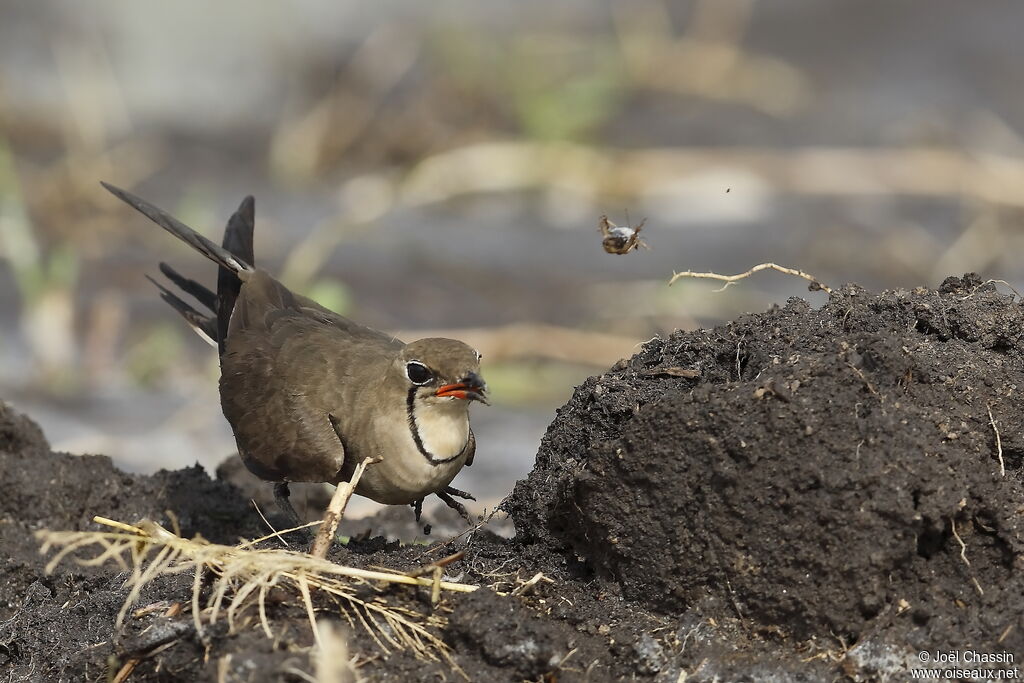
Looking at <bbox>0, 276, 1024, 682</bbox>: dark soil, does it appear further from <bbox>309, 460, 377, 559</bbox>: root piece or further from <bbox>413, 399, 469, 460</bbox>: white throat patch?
<bbox>413, 399, 469, 460</bbox>: white throat patch

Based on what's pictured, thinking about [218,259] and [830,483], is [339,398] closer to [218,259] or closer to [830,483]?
[218,259]

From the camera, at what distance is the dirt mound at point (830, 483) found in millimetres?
3121

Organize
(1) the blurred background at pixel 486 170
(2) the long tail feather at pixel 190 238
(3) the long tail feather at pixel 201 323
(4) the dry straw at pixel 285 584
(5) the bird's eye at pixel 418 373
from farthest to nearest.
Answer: (1) the blurred background at pixel 486 170
(3) the long tail feather at pixel 201 323
(2) the long tail feather at pixel 190 238
(5) the bird's eye at pixel 418 373
(4) the dry straw at pixel 285 584

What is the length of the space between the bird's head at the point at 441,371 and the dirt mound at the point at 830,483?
821 mm

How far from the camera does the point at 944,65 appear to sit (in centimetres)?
1359

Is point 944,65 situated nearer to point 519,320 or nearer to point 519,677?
point 519,320

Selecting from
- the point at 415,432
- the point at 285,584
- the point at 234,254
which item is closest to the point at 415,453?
the point at 415,432

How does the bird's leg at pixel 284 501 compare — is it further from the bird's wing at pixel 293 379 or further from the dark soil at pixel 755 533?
the dark soil at pixel 755 533

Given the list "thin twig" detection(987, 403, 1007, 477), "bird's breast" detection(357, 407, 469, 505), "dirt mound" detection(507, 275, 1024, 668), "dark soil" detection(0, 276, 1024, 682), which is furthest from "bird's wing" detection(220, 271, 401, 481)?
"thin twig" detection(987, 403, 1007, 477)

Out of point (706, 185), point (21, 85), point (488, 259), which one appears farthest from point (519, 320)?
point (21, 85)

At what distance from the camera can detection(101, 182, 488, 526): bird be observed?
445 centimetres

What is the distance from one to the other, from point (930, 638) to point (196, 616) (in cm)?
168

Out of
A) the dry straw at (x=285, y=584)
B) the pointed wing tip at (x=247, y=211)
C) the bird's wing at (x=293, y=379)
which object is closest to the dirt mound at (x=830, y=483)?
the dry straw at (x=285, y=584)

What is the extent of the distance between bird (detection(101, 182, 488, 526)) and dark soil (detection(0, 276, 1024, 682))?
29.4 inches
